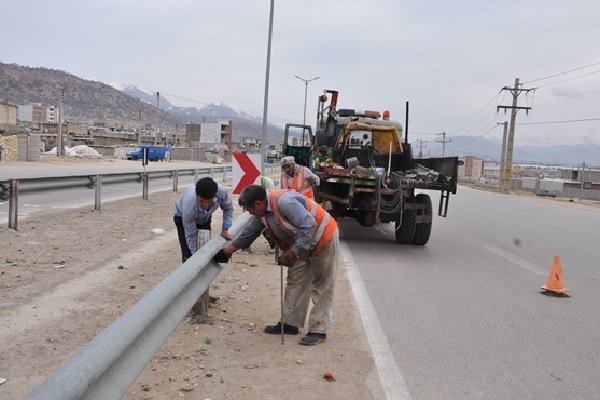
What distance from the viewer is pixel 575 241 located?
1419 centimetres

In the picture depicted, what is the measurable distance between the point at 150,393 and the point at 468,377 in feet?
7.92

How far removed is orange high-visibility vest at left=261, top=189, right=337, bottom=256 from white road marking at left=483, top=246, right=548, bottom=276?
5365 mm

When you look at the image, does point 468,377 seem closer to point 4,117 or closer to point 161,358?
point 161,358

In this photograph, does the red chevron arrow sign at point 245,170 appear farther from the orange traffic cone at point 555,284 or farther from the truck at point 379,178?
the orange traffic cone at point 555,284

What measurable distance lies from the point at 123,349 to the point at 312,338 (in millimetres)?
2984

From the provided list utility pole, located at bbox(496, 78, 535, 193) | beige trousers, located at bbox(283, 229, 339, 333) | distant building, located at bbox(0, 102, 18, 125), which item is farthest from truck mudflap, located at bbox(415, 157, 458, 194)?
distant building, located at bbox(0, 102, 18, 125)

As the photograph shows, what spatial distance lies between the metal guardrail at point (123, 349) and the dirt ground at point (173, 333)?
0.73 metres

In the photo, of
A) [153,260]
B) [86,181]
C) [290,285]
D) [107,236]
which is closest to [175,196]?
[86,181]

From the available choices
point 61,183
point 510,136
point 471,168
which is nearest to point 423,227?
point 61,183

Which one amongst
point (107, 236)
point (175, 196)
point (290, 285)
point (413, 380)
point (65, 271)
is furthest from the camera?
point (175, 196)

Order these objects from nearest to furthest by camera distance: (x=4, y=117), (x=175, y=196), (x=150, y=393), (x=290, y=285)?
(x=150, y=393) → (x=290, y=285) → (x=175, y=196) → (x=4, y=117)

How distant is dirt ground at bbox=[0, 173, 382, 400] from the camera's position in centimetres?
442

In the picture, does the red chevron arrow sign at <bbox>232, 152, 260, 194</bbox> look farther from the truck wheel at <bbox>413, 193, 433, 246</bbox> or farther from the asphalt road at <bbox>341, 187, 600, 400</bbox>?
the truck wheel at <bbox>413, 193, 433, 246</bbox>

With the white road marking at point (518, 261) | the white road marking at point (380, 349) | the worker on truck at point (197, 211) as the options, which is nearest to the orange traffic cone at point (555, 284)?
the white road marking at point (518, 261)
